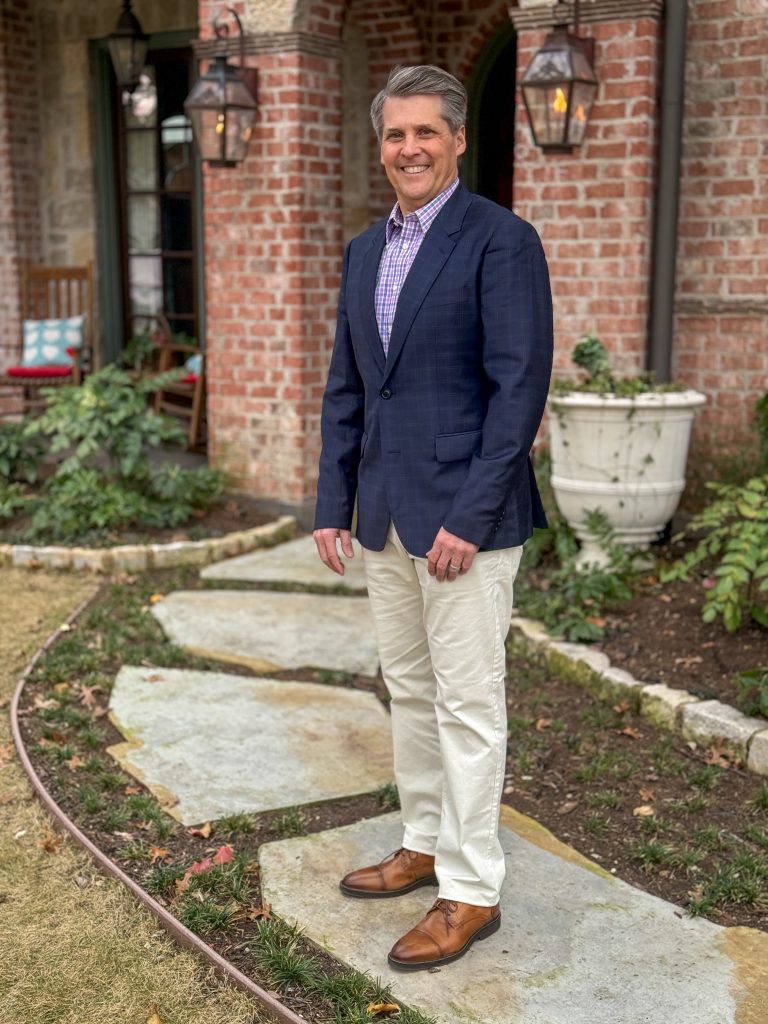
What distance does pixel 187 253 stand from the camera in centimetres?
852

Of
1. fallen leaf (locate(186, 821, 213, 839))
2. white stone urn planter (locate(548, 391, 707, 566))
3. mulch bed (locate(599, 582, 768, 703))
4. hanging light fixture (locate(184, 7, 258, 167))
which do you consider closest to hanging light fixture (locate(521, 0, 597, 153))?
white stone urn planter (locate(548, 391, 707, 566))

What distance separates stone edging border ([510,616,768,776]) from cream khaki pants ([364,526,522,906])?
A: 3.94 ft

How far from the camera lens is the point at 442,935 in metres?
2.56

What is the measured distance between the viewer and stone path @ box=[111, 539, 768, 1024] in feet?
8.09

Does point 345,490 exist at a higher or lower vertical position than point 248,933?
higher

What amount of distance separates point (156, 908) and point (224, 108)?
4.20 meters

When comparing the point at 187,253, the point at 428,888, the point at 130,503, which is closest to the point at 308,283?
the point at 130,503

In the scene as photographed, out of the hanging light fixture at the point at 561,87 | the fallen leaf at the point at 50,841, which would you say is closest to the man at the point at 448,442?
the fallen leaf at the point at 50,841

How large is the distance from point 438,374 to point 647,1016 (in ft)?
4.58

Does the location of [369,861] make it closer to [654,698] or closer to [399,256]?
[654,698]

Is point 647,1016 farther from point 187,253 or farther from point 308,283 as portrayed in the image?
point 187,253

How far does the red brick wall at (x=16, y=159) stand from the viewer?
341 inches

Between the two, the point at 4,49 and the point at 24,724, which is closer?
the point at 24,724

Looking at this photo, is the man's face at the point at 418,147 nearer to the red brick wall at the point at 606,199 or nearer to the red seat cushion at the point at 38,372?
the red brick wall at the point at 606,199
